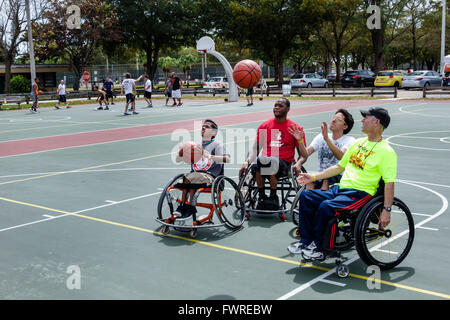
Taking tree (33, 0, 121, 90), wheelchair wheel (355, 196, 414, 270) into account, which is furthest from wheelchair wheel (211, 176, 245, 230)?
tree (33, 0, 121, 90)

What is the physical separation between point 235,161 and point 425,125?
8816mm

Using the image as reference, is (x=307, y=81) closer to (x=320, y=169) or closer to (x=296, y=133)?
(x=320, y=169)

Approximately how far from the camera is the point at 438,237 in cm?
651

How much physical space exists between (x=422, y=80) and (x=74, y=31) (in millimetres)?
28910

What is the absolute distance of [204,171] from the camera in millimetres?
7078

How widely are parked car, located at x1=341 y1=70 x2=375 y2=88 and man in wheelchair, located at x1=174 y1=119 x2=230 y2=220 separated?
40.9m

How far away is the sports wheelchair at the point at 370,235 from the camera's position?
5219mm

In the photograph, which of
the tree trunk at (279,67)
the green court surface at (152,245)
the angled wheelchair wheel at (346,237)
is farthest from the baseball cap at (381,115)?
the tree trunk at (279,67)

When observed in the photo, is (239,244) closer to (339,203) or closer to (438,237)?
(339,203)

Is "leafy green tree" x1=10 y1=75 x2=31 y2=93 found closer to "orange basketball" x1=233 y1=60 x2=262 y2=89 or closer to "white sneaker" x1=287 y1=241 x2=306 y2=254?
"orange basketball" x1=233 y1=60 x2=262 y2=89

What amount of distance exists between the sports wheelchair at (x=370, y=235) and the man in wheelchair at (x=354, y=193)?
7 centimetres

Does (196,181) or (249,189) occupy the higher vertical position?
(196,181)

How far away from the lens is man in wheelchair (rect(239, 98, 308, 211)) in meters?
7.41

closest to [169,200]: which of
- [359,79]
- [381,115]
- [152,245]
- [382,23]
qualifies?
[152,245]
